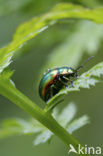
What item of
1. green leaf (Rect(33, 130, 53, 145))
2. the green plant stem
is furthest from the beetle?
the green plant stem

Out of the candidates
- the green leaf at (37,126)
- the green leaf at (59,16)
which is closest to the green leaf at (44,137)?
the green leaf at (37,126)

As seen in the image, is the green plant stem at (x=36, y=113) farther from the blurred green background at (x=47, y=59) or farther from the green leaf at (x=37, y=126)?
the blurred green background at (x=47, y=59)

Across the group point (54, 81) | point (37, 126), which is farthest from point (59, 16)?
point (37, 126)

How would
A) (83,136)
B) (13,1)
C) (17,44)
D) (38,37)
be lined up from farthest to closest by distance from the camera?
(83,136) → (38,37) → (13,1) → (17,44)

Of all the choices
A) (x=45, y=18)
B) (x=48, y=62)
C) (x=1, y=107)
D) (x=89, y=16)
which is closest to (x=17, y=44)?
(x=45, y=18)

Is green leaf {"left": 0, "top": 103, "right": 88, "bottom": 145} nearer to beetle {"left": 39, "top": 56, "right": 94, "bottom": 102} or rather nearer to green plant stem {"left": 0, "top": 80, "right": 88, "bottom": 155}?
beetle {"left": 39, "top": 56, "right": 94, "bottom": 102}

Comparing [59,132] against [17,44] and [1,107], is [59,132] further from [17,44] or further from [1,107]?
[1,107]
